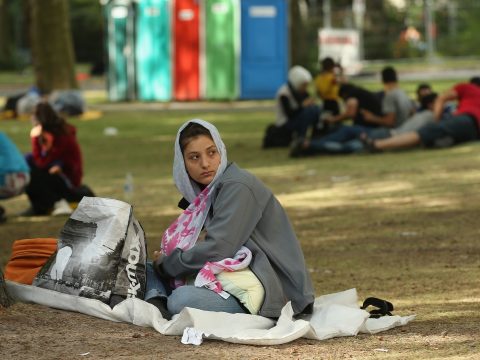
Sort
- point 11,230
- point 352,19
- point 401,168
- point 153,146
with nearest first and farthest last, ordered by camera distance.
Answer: point 11,230, point 401,168, point 153,146, point 352,19

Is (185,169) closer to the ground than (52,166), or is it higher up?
higher up

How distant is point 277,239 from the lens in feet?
21.6

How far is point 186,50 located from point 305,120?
1274 cm

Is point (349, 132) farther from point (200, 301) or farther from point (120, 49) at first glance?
point (120, 49)

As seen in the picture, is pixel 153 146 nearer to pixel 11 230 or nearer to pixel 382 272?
pixel 11 230

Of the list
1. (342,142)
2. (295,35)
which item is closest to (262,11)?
(295,35)

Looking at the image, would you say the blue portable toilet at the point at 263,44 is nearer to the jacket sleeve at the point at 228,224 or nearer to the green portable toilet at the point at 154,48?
the green portable toilet at the point at 154,48

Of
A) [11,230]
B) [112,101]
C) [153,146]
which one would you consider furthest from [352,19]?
[11,230]

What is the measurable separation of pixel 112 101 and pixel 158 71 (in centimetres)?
149

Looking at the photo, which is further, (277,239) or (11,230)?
(11,230)

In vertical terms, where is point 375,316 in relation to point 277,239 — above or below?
below

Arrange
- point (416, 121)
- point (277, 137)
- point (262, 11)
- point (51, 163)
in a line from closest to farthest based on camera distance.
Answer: point (51, 163), point (416, 121), point (277, 137), point (262, 11)

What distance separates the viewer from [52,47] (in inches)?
1156

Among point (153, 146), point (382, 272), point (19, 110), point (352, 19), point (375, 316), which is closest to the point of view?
point (375, 316)
